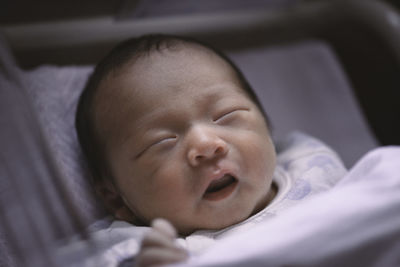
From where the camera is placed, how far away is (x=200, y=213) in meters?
0.74

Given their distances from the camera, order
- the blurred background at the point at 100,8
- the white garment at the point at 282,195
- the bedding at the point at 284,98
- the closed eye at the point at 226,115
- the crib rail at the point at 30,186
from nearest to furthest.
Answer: the crib rail at the point at 30,186 < the white garment at the point at 282,195 < the closed eye at the point at 226,115 < the bedding at the point at 284,98 < the blurred background at the point at 100,8

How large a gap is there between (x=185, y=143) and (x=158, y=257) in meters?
0.26

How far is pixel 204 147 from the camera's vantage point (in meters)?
0.72

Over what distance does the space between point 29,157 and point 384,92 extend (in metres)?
1.27

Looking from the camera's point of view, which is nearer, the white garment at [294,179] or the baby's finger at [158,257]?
the baby's finger at [158,257]

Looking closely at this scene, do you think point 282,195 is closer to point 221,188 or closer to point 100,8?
point 221,188

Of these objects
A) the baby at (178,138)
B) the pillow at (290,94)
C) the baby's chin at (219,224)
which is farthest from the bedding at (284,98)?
the baby's chin at (219,224)

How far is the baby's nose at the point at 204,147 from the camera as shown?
28.4 inches

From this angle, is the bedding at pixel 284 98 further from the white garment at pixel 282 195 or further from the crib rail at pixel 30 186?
the crib rail at pixel 30 186

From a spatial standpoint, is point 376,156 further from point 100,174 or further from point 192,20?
point 192,20

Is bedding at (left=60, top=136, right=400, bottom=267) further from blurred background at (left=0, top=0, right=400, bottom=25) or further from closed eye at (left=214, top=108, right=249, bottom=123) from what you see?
blurred background at (left=0, top=0, right=400, bottom=25)

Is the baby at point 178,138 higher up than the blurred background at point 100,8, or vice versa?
the blurred background at point 100,8

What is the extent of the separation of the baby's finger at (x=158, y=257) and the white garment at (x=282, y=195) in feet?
0.23

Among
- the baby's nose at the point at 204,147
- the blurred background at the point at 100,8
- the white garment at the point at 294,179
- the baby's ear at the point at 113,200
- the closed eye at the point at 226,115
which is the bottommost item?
the white garment at the point at 294,179
